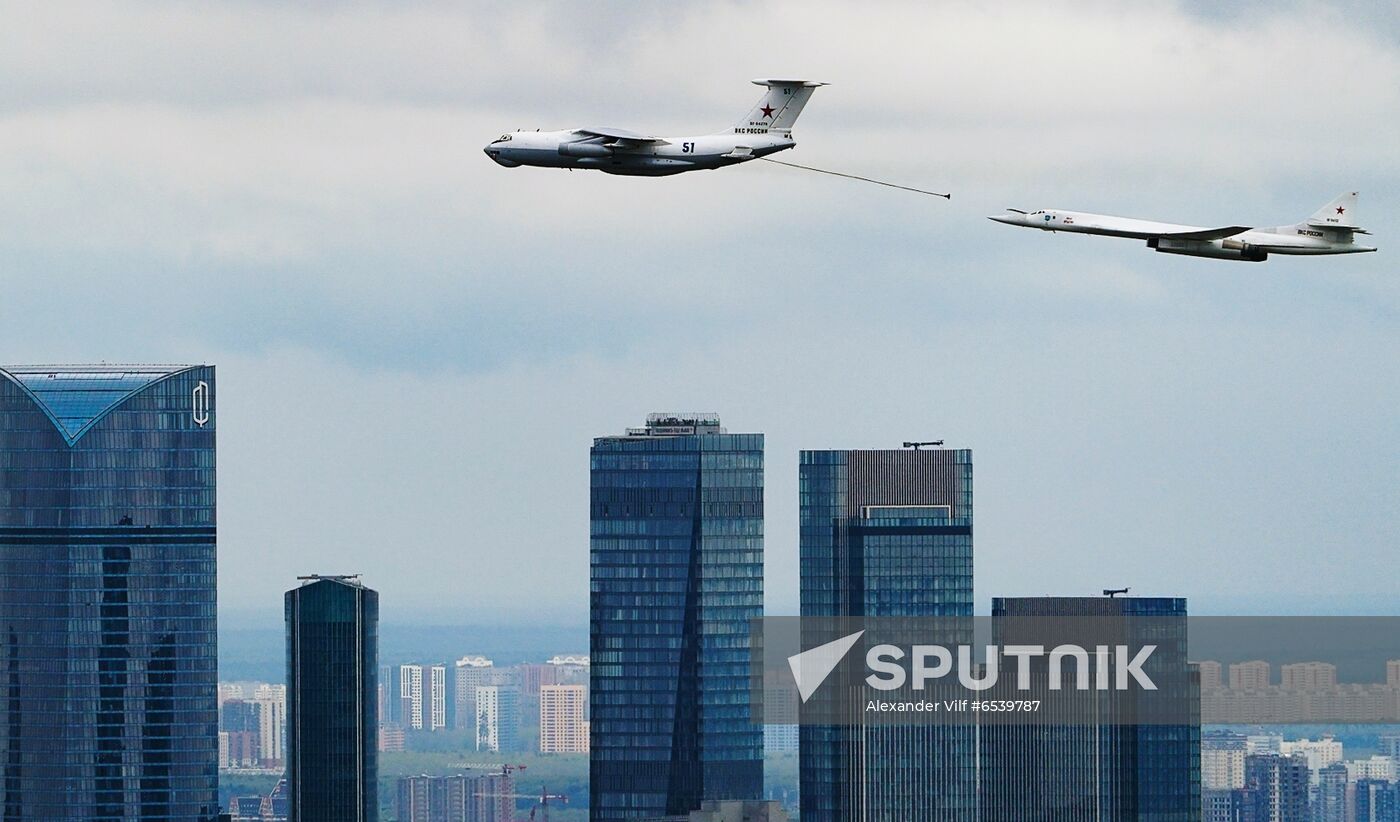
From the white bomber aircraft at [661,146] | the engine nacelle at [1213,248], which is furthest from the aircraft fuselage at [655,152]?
the engine nacelle at [1213,248]

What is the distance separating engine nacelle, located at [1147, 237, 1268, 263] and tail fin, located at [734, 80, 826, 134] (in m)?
20.2

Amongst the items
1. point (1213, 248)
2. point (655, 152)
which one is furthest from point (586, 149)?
point (1213, 248)

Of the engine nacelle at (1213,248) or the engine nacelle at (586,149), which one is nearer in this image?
the engine nacelle at (586,149)

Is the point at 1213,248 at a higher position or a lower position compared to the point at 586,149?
lower

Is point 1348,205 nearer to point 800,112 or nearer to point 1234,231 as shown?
point 1234,231

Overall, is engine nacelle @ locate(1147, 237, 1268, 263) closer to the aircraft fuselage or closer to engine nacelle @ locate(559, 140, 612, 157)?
the aircraft fuselage

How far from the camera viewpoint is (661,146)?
13275 cm

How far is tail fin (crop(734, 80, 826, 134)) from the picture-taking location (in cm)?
13600

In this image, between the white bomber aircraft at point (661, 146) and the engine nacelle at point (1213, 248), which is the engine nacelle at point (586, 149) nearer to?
the white bomber aircraft at point (661, 146)

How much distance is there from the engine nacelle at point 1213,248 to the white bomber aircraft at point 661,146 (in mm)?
20272

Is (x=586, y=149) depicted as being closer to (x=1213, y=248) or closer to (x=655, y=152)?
(x=655, y=152)

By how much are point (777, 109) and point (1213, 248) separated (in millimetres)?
23922

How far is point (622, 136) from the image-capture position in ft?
431

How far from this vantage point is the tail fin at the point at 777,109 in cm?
13600
